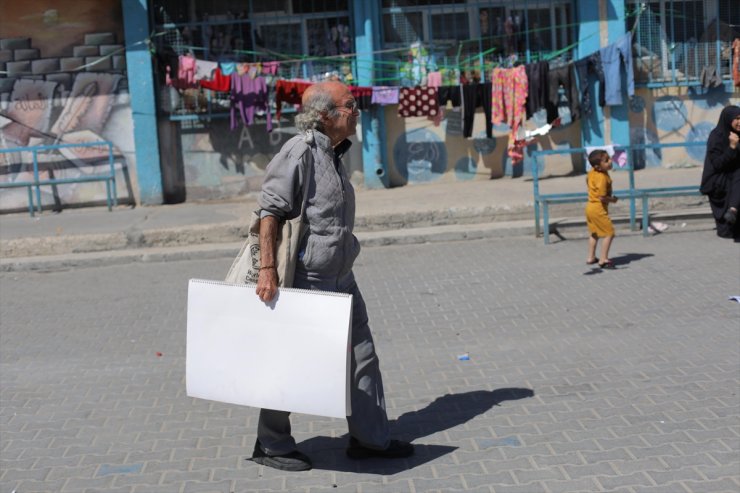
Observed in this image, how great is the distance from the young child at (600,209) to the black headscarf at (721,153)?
58.3 inches

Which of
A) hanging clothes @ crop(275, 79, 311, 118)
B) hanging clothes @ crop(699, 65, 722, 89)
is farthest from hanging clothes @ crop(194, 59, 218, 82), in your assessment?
hanging clothes @ crop(699, 65, 722, 89)

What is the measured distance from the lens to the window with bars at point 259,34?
1448cm

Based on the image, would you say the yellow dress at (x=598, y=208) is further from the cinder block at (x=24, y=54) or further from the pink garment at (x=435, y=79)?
the cinder block at (x=24, y=54)

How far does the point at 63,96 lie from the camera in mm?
14266

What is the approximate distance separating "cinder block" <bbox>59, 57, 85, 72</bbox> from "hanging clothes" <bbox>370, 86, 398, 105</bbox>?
4.23 m

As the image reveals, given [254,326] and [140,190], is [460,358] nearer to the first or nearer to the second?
[254,326]

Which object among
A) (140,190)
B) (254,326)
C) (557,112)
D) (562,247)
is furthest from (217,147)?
(254,326)

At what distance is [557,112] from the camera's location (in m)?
14.2

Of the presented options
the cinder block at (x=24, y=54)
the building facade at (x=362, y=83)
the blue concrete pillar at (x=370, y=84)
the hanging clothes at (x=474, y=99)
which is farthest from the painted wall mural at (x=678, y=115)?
the cinder block at (x=24, y=54)

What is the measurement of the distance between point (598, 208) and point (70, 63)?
330 inches

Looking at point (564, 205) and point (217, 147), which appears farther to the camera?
point (217, 147)

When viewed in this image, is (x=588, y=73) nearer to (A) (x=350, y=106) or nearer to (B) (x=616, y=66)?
(B) (x=616, y=66)

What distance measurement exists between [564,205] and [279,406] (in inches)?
304

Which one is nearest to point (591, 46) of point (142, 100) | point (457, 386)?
point (142, 100)
